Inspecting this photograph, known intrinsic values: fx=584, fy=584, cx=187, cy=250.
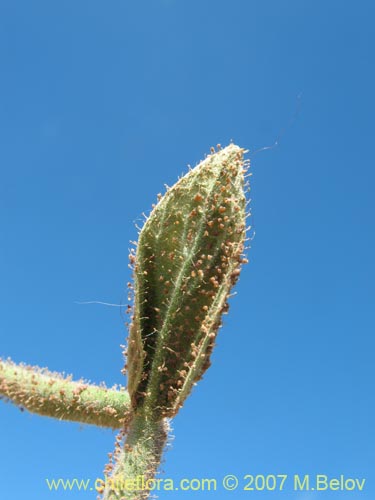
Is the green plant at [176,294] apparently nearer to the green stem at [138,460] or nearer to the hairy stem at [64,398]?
the green stem at [138,460]

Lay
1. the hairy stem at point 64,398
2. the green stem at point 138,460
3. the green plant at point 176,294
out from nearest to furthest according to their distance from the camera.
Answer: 1. the green stem at point 138,460
2. the green plant at point 176,294
3. the hairy stem at point 64,398

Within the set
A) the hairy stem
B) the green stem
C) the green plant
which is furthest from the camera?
the hairy stem

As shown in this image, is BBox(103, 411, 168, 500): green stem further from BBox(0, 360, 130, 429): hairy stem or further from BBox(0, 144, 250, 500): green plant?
BBox(0, 360, 130, 429): hairy stem

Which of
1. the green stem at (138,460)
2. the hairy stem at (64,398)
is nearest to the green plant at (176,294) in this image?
the green stem at (138,460)

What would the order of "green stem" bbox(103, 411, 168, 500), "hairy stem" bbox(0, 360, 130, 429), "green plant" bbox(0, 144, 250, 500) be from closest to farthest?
"green stem" bbox(103, 411, 168, 500) → "green plant" bbox(0, 144, 250, 500) → "hairy stem" bbox(0, 360, 130, 429)

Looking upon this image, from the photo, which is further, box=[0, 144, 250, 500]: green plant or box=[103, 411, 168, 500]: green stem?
box=[0, 144, 250, 500]: green plant

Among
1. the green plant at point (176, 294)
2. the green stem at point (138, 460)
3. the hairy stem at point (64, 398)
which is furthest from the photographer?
the hairy stem at point (64, 398)

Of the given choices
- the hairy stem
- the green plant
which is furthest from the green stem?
the hairy stem

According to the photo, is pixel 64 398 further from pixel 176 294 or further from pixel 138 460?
pixel 176 294

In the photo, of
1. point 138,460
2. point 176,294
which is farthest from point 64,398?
point 176,294
